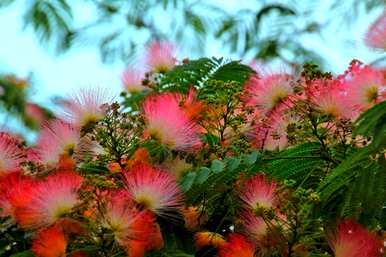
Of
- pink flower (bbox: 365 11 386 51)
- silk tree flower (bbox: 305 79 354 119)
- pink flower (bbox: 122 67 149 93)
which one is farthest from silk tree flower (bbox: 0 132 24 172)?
pink flower (bbox: 365 11 386 51)

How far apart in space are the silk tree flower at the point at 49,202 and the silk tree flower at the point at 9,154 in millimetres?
182

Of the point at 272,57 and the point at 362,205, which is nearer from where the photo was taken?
the point at 362,205

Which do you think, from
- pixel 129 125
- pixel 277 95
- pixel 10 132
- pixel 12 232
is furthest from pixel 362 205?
pixel 10 132

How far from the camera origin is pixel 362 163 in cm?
150

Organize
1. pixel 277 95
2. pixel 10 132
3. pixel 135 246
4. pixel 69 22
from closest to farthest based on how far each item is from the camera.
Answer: pixel 135 246
pixel 277 95
pixel 10 132
pixel 69 22

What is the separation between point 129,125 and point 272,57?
137 inches

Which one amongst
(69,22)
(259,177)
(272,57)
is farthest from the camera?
Answer: (272,57)

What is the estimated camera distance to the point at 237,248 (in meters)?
1.47

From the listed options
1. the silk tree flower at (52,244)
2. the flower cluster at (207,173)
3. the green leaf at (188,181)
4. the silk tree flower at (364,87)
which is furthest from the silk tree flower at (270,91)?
the silk tree flower at (52,244)

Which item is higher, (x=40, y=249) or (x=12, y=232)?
(x=12, y=232)

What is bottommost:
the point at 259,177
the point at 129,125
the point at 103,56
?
the point at 259,177

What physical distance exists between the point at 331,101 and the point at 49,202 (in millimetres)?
469

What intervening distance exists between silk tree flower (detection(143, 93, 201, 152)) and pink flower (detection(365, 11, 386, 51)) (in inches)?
13.4

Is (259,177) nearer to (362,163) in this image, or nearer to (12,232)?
(362,163)
